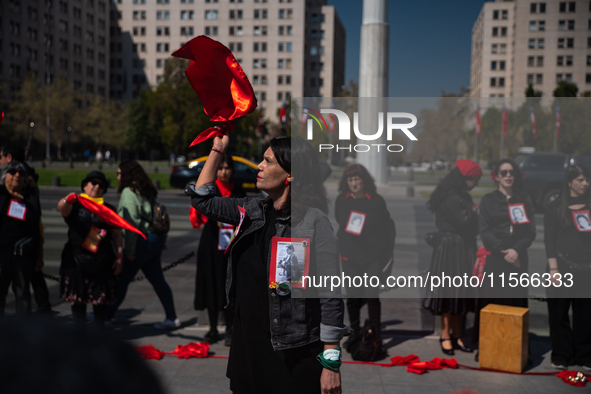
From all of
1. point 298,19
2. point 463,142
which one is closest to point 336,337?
point 463,142

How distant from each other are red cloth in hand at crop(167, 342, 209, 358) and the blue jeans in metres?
0.85

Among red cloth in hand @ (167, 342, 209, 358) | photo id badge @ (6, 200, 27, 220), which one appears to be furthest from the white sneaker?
photo id badge @ (6, 200, 27, 220)

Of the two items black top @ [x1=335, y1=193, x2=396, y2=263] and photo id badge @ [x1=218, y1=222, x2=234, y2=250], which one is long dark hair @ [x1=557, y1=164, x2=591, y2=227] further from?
photo id badge @ [x1=218, y1=222, x2=234, y2=250]

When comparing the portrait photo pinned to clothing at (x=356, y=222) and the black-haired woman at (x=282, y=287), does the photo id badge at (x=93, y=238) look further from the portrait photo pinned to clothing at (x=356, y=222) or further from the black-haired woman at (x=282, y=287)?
the black-haired woman at (x=282, y=287)

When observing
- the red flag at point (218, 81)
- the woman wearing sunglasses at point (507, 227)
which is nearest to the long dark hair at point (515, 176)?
the woman wearing sunglasses at point (507, 227)

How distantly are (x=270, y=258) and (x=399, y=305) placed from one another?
16.9ft

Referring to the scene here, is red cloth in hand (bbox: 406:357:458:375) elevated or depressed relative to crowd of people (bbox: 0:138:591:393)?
depressed

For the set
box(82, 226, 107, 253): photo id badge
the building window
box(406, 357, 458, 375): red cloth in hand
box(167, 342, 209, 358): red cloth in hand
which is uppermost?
the building window

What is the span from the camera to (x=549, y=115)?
460 cm

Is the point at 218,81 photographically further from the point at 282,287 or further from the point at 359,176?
the point at 359,176

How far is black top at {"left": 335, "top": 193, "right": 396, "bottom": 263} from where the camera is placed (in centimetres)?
530

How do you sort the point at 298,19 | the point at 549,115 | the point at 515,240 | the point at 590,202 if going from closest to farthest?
the point at 549,115
the point at 590,202
the point at 515,240
the point at 298,19

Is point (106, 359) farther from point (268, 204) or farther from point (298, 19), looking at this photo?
point (298, 19)

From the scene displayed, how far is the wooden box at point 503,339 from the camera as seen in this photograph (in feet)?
16.6
